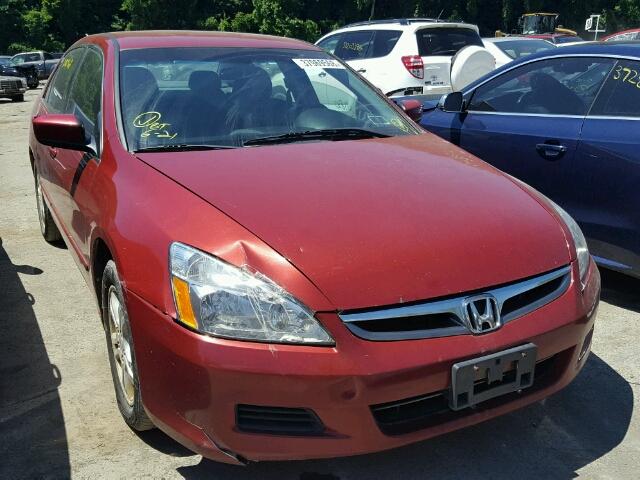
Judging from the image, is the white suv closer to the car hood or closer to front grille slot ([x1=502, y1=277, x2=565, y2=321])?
the car hood

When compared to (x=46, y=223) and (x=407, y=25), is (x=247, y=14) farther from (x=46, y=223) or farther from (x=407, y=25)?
(x=46, y=223)

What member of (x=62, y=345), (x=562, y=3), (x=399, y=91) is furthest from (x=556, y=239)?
(x=562, y=3)

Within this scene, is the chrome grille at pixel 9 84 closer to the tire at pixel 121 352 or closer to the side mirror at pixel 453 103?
the side mirror at pixel 453 103

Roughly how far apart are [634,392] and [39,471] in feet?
8.28

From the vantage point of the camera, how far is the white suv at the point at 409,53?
9438 millimetres

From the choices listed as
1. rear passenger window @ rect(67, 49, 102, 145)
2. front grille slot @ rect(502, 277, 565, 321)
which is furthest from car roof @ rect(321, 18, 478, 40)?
front grille slot @ rect(502, 277, 565, 321)

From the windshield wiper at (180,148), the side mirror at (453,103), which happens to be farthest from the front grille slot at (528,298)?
the side mirror at (453,103)

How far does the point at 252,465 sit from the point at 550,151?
2.78 metres

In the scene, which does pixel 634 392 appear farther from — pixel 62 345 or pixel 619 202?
pixel 62 345

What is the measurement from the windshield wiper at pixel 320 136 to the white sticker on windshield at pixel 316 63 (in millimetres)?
627

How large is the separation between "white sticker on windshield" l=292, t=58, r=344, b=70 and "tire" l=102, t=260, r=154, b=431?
66.9 inches

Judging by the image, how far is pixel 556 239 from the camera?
2.57 m

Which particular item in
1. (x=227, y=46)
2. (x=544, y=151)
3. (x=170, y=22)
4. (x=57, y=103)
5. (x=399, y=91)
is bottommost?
(x=170, y=22)

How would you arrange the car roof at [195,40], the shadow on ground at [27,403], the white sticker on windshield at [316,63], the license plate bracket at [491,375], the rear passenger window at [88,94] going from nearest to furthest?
the license plate bracket at [491,375] < the shadow on ground at [27,403] < the rear passenger window at [88,94] < the car roof at [195,40] < the white sticker on windshield at [316,63]
